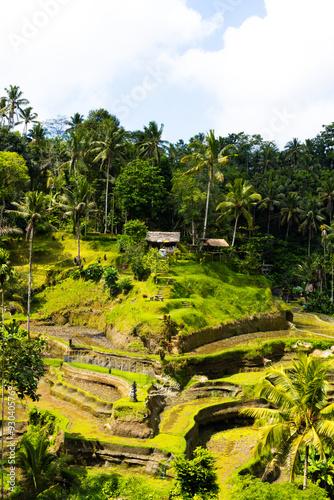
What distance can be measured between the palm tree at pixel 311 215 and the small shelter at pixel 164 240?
32051 mm

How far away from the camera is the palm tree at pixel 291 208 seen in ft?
241

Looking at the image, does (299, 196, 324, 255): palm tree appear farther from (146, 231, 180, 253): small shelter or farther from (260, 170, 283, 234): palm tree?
(146, 231, 180, 253): small shelter

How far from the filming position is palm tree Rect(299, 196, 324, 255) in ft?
233

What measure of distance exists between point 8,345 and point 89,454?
6.68 meters

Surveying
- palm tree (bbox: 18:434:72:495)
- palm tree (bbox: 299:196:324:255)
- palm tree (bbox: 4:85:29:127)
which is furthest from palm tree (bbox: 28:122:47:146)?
palm tree (bbox: 18:434:72:495)

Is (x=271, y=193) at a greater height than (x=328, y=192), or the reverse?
(x=328, y=192)

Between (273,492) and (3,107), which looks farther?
(3,107)

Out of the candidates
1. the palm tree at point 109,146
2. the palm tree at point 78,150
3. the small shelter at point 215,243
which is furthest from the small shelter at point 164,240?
the palm tree at point 78,150

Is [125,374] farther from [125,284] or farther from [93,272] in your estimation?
[93,272]

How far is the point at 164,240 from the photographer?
4831 cm

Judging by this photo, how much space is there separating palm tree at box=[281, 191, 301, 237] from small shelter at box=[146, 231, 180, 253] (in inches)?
1282

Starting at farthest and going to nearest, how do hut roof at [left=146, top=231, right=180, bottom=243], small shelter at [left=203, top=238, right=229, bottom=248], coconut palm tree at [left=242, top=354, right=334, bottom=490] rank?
1. small shelter at [left=203, top=238, right=229, bottom=248]
2. hut roof at [left=146, top=231, right=180, bottom=243]
3. coconut palm tree at [left=242, top=354, right=334, bottom=490]

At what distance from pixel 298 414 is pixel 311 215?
60592 mm

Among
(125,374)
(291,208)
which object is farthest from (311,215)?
(125,374)
